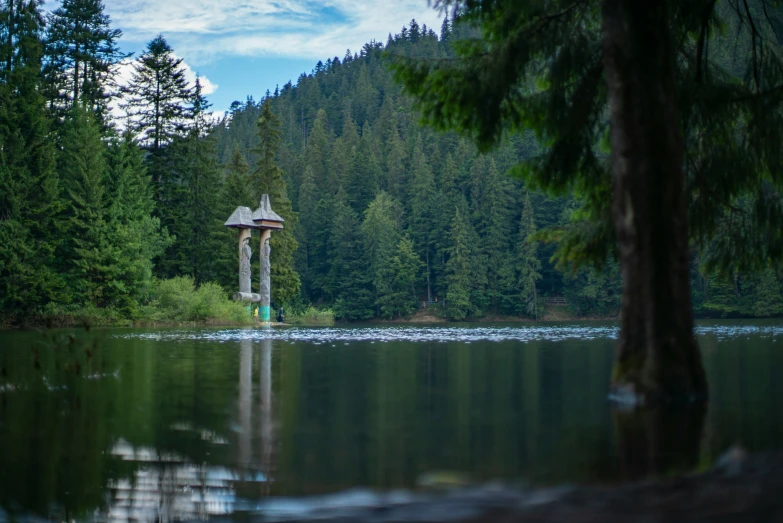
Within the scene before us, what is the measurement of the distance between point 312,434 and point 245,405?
2.08 meters

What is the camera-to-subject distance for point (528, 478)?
177 inches

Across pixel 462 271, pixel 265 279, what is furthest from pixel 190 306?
pixel 462 271

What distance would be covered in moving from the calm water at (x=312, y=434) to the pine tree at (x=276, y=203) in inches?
1797

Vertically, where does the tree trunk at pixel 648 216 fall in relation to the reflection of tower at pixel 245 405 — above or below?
above

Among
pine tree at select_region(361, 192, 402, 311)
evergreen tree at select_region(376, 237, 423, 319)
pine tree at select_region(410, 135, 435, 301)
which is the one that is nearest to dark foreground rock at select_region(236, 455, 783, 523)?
evergreen tree at select_region(376, 237, 423, 319)

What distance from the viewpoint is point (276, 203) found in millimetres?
59500

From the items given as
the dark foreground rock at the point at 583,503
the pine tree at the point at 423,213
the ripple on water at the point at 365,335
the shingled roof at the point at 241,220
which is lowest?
the ripple on water at the point at 365,335

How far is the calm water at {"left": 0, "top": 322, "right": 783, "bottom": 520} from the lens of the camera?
4473mm

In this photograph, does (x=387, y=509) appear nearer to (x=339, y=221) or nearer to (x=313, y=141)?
(x=339, y=221)

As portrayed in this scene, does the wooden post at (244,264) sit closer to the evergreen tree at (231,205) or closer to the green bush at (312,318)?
the evergreen tree at (231,205)

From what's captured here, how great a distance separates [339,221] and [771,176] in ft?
270

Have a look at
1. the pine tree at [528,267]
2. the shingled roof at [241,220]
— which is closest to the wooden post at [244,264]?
the shingled roof at [241,220]

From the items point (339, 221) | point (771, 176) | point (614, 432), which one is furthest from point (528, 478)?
point (339, 221)

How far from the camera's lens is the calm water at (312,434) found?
14.7 ft
